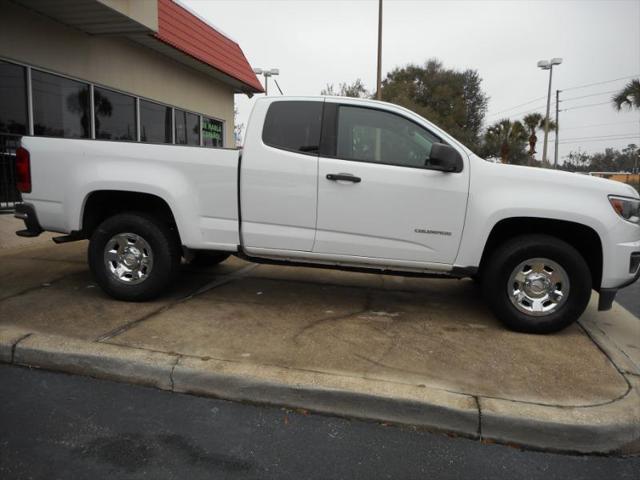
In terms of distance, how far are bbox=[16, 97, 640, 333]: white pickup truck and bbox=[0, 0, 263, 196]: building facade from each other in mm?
4414

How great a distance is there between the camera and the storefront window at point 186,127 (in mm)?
13008

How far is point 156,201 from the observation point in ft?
15.6

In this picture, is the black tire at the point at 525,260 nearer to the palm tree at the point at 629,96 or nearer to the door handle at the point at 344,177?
the door handle at the point at 344,177

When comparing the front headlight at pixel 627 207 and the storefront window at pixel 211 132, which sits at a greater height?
the storefront window at pixel 211 132

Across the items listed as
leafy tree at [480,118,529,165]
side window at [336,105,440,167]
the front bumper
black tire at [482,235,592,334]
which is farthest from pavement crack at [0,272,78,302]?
leafy tree at [480,118,529,165]

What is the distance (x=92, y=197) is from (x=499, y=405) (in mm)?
3950

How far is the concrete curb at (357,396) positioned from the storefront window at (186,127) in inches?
395

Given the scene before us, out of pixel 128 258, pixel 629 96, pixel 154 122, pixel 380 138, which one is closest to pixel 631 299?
pixel 380 138

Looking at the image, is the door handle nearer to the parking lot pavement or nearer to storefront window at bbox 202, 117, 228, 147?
the parking lot pavement

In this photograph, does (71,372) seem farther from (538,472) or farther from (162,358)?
(538,472)

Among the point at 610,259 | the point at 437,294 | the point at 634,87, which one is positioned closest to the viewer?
the point at 610,259

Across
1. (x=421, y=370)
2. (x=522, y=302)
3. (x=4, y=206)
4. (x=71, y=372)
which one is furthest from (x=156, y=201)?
(x=4, y=206)

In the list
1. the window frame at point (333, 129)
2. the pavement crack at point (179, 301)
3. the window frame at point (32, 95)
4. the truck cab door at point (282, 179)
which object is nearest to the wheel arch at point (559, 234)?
the window frame at point (333, 129)

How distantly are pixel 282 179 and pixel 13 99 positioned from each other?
6.10 m
